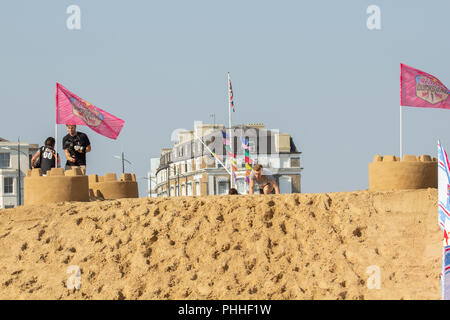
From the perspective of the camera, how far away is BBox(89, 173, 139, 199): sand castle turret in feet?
63.9

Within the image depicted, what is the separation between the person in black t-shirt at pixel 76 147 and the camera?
18.6 metres

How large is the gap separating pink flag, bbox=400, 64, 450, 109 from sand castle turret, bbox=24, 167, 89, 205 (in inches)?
291

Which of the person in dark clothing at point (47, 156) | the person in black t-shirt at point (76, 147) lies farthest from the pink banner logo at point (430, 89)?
the person in dark clothing at point (47, 156)

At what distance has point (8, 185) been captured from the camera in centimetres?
8100

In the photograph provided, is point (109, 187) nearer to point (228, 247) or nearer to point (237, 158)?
point (228, 247)

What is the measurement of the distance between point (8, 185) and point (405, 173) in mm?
69292

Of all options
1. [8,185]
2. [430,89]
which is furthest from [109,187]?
[8,185]

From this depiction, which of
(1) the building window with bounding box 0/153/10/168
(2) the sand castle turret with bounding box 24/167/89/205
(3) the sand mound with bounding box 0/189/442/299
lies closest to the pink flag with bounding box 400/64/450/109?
(3) the sand mound with bounding box 0/189/442/299

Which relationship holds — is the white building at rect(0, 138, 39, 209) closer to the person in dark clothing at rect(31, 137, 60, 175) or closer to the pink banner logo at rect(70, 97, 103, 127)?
the pink banner logo at rect(70, 97, 103, 127)

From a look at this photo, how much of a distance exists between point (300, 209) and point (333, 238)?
1064 millimetres

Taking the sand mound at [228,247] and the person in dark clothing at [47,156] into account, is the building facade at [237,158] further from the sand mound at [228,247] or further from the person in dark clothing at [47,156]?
the sand mound at [228,247]

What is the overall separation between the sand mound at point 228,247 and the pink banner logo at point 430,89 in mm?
3299

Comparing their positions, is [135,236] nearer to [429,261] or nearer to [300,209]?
[300,209]
